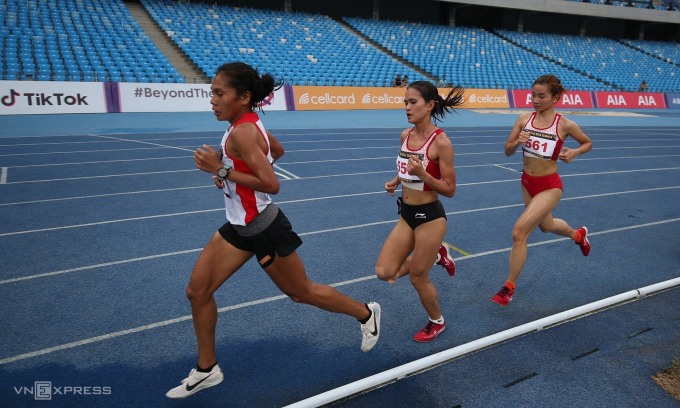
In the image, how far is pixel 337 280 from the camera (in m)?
4.93

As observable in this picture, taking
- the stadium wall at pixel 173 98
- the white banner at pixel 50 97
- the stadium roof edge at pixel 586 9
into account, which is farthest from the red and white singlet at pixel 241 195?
the stadium roof edge at pixel 586 9

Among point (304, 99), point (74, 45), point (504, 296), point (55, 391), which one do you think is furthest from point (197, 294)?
point (74, 45)

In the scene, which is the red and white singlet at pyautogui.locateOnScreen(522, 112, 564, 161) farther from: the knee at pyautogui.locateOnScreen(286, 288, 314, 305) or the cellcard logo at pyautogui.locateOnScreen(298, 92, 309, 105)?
the cellcard logo at pyautogui.locateOnScreen(298, 92, 309, 105)

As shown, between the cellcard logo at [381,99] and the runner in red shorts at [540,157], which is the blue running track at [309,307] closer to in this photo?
the runner in red shorts at [540,157]

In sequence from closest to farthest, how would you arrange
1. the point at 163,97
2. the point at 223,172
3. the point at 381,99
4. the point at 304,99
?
the point at 223,172, the point at 163,97, the point at 304,99, the point at 381,99

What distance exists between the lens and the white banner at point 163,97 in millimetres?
18234

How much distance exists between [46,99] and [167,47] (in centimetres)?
788

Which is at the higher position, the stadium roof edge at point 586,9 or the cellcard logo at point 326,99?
the stadium roof edge at point 586,9

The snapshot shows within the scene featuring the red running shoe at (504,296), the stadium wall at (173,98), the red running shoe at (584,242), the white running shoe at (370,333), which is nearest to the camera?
the white running shoe at (370,333)

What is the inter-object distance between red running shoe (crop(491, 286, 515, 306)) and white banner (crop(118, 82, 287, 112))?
49.1 feet

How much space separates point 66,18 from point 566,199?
22.4m

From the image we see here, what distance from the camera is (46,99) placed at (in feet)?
54.4

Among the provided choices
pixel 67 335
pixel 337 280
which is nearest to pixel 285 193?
pixel 337 280

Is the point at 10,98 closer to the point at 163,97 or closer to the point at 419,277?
the point at 163,97
